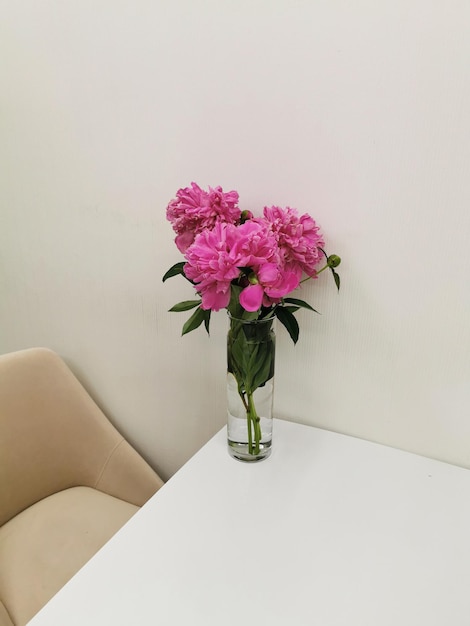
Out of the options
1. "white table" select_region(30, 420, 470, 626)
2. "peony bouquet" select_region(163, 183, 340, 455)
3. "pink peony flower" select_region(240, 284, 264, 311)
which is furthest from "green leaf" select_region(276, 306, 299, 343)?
"white table" select_region(30, 420, 470, 626)

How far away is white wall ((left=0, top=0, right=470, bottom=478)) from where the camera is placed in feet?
2.63

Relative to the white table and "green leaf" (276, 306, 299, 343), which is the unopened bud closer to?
"green leaf" (276, 306, 299, 343)

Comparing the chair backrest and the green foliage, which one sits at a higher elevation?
the green foliage

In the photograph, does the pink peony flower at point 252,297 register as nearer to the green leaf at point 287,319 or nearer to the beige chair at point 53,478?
the green leaf at point 287,319

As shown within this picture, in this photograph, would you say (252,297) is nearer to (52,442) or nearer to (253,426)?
(253,426)

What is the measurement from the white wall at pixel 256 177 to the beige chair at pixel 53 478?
0.09 metres

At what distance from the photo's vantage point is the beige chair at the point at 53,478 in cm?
103

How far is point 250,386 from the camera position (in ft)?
2.86

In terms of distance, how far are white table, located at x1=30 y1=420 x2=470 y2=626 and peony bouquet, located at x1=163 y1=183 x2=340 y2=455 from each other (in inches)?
4.7

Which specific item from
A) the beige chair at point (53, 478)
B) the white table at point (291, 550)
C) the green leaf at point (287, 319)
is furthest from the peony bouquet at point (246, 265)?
the beige chair at point (53, 478)

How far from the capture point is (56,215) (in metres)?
1.20

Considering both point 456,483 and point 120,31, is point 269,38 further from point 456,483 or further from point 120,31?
point 456,483

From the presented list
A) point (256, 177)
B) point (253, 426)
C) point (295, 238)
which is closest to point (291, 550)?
point (253, 426)

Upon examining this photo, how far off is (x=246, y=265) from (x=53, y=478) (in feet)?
2.59
